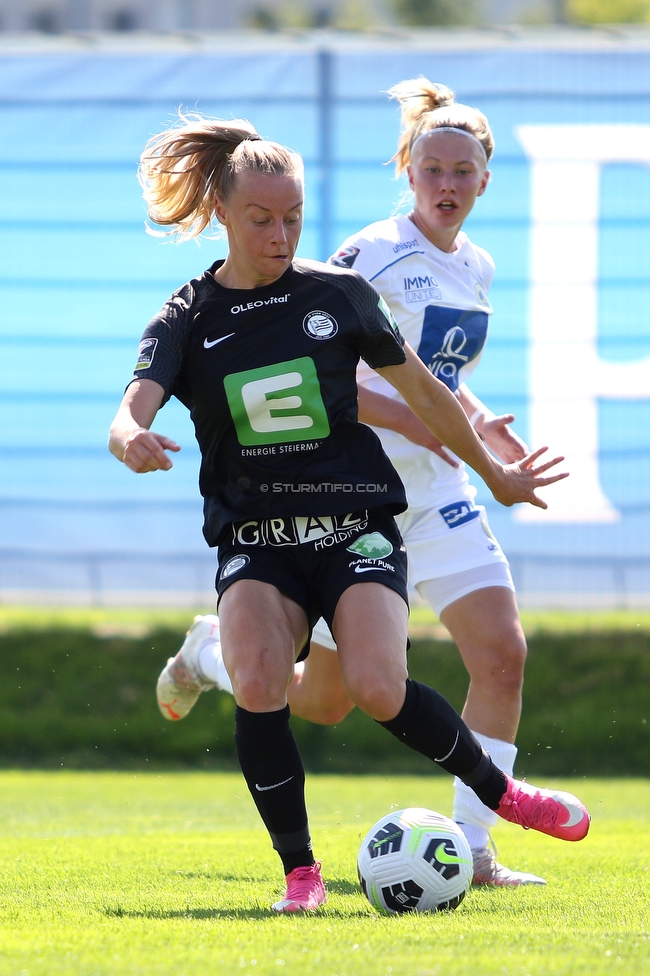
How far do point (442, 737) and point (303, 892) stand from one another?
564 millimetres

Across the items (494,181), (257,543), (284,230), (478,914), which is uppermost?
(494,181)

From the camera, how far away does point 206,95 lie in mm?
10227

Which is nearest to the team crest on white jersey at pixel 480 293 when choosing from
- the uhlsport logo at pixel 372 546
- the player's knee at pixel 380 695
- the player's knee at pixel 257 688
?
the uhlsport logo at pixel 372 546

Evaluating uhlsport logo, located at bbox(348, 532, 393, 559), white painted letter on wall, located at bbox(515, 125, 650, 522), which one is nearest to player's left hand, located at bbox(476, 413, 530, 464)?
uhlsport logo, located at bbox(348, 532, 393, 559)

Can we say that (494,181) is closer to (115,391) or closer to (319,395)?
Answer: (115,391)

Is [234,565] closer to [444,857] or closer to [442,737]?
[442,737]

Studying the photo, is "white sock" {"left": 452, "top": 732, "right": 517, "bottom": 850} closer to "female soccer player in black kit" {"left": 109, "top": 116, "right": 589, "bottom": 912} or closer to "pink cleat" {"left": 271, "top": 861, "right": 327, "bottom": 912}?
"female soccer player in black kit" {"left": 109, "top": 116, "right": 589, "bottom": 912}

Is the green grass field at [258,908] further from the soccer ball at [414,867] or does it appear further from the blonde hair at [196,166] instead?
the blonde hair at [196,166]

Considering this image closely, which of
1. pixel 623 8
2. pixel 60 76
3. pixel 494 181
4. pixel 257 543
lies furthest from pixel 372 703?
pixel 623 8

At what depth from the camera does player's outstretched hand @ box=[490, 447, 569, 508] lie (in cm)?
406

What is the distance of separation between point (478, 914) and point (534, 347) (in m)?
6.97

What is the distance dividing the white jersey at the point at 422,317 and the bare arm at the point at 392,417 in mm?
307

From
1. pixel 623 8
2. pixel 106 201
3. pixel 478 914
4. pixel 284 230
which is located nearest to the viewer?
pixel 478 914

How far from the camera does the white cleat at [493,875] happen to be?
4.14m
